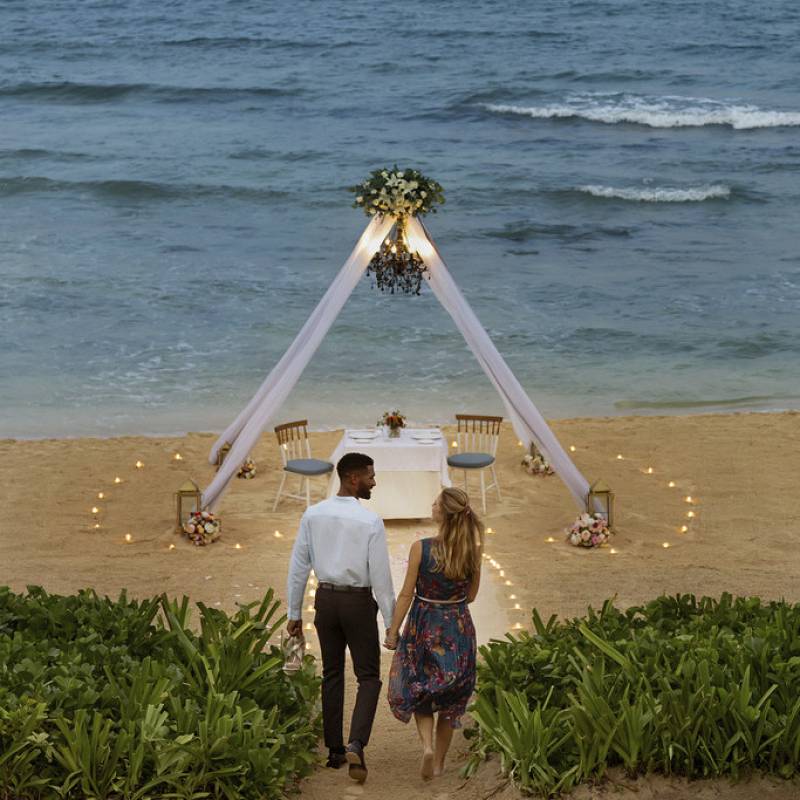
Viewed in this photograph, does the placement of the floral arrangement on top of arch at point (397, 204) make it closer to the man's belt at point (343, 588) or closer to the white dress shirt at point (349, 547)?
the white dress shirt at point (349, 547)

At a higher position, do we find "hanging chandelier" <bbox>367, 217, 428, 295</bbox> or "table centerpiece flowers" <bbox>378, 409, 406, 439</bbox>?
"hanging chandelier" <bbox>367, 217, 428, 295</bbox>

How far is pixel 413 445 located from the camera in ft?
39.2

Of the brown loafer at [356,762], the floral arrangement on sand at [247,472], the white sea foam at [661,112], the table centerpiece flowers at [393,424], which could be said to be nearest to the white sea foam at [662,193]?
the white sea foam at [661,112]

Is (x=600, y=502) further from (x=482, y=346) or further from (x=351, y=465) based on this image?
(x=351, y=465)

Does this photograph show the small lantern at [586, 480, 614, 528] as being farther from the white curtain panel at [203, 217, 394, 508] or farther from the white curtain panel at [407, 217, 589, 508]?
the white curtain panel at [203, 217, 394, 508]

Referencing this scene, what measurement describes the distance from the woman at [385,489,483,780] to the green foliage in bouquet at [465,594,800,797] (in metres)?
0.14

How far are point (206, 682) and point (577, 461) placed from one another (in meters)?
7.51

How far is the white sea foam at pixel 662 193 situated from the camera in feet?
97.4

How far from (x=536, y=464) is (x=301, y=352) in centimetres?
284

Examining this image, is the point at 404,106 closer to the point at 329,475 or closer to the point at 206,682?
the point at 329,475

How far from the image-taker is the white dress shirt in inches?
279

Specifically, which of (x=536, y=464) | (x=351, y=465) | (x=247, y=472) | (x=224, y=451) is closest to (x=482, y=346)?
(x=536, y=464)

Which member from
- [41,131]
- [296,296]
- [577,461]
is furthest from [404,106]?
[577,461]

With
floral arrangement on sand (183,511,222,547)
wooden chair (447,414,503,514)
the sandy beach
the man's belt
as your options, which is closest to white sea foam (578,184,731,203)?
the sandy beach
